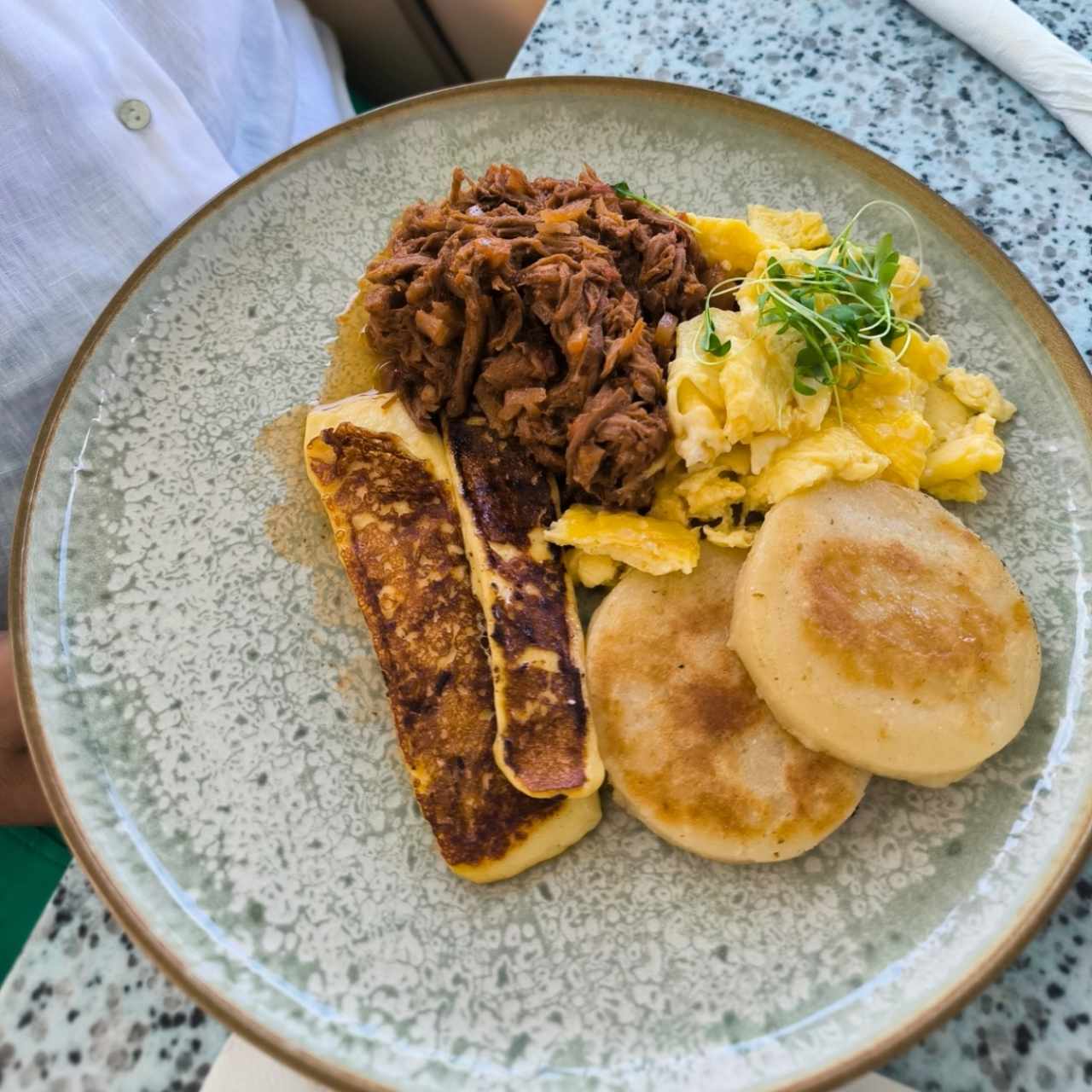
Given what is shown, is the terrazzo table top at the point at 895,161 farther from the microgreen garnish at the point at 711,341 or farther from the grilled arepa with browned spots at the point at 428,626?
the microgreen garnish at the point at 711,341

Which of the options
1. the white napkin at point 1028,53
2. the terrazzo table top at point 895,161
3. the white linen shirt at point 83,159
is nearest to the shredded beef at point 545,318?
the terrazzo table top at point 895,161

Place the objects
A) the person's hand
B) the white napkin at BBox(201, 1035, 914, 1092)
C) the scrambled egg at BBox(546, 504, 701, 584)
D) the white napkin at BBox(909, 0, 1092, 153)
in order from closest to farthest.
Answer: the white napkin at BBox(201, 1035, 914, 1092) < the scrambled egg at BBox(546, 504, 701, 584) < the person's hand < the white napkin at BBox(909, 0, 1092, 153)

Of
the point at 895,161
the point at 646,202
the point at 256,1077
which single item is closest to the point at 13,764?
the point at 256,1077

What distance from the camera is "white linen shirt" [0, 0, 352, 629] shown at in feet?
7.16

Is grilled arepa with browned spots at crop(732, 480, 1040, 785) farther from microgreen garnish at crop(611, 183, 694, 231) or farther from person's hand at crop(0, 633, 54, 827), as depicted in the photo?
person's hand at crop(0, 633, 54, 827)

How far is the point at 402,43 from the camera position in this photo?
3.21 m

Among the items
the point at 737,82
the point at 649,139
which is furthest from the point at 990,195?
the point at 649,139

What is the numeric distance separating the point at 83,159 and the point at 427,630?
153 centimetres

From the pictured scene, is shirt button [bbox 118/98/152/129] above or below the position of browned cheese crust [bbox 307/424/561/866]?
above

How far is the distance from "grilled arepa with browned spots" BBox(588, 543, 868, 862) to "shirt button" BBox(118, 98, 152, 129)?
1778mm

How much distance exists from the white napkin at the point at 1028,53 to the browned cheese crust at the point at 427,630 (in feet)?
7.13

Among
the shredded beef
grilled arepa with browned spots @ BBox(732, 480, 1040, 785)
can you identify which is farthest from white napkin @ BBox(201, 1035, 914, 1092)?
the shredded beef

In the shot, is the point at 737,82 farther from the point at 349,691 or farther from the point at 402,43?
the point at 349,691

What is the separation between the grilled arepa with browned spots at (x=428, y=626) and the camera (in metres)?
1.77
